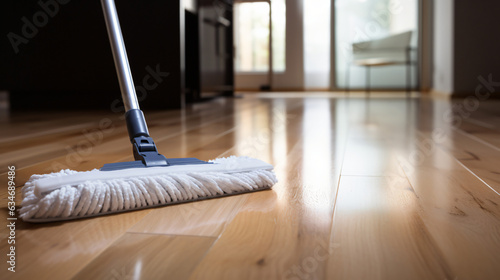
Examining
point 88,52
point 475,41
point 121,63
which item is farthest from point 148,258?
point 475,41

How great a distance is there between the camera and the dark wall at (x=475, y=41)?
3635mm

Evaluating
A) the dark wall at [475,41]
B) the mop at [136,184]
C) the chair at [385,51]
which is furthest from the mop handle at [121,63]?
the chair at [385,51]

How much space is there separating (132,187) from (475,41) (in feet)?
12.0

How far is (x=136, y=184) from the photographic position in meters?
0.58

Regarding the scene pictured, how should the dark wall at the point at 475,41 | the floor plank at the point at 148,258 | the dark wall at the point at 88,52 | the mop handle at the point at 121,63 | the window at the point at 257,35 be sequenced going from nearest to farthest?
the floor plank at the point at 148,258 < the mop handle at the point at 121,63 < the dark wall at the point at 88,52 < the dark wall at the point at 475,41 < the window at the point at 257,35

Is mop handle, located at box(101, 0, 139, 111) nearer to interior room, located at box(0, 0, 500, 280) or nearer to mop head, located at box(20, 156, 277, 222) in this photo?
interior room, located at box(0, 0, 500, 280)

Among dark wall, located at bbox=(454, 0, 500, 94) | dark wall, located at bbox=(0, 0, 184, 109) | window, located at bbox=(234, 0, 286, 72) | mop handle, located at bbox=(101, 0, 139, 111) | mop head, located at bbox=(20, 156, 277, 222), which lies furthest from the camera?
window, located at bbox=(234, 0, 286, 72)

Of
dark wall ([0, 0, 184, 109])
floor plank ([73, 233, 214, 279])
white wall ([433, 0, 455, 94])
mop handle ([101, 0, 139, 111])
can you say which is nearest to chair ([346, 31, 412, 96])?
white wall ([433, 0, 455, 94])

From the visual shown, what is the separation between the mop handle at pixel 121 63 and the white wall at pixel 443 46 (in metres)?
3.47

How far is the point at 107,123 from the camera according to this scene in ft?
5.84

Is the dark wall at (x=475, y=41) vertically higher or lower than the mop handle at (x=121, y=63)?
higher

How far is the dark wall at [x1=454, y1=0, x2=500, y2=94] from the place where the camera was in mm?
3635

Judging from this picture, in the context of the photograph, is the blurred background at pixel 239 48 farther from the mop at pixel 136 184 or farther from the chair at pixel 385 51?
the mop at pixel 136 184

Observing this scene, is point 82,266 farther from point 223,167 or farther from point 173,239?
point 223,167
